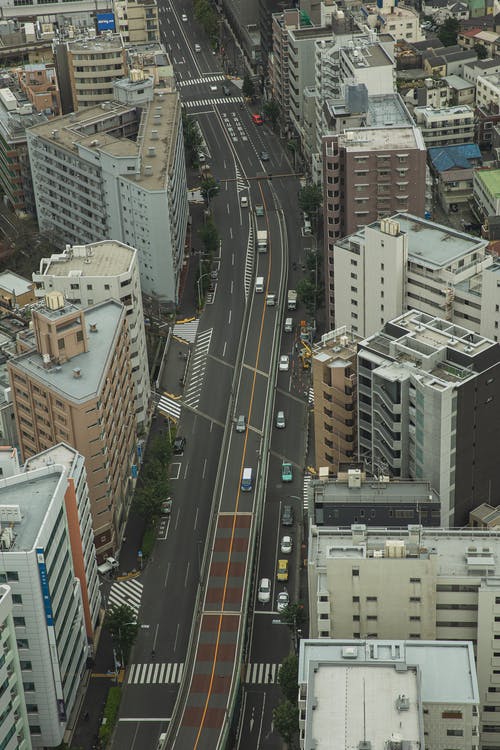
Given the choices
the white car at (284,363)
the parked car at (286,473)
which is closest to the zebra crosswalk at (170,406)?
the white car at (284,363)

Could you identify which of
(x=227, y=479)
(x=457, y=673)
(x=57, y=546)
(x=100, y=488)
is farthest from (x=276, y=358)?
(x=457, y=673)

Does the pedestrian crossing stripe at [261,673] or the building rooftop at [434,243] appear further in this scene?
the building rooftop at [434,243]

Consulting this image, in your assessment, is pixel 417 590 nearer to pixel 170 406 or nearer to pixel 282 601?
pixel 282 601

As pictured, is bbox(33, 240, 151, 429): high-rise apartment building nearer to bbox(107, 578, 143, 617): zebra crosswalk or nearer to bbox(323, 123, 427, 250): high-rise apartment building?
bbox(107, 578, 143, 617): zebra crosswalk

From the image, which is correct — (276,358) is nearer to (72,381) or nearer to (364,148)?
(364,148)

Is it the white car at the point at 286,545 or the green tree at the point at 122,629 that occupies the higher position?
the green tree at the point at 122,629

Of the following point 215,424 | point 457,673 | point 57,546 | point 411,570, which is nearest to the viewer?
point 457,673

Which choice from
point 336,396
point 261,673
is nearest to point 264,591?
point 261,673

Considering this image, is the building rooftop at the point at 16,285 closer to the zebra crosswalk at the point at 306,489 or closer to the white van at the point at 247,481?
the white van at the point at 247,481
